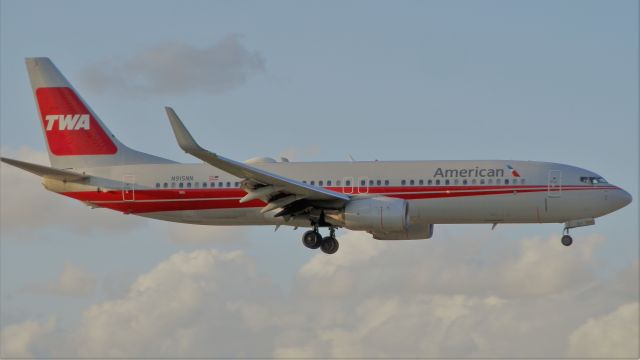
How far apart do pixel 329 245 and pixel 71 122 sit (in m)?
15.2

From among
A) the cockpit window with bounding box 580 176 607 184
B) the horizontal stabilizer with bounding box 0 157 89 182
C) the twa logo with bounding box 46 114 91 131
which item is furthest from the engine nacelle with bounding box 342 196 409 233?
the twa logo with bounding box 46 114 91 131

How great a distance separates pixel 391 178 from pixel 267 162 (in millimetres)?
6586

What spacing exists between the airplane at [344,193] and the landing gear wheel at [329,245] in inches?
1.8

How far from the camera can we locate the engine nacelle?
50.2 m

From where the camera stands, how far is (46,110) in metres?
59.5

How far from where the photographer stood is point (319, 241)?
53188 millimetres

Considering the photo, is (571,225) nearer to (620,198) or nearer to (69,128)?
(620,198)

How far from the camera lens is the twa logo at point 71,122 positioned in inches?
2324

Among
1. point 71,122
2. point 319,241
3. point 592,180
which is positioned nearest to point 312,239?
point 319,241

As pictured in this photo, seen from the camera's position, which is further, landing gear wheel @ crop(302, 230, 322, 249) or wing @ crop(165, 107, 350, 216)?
landing gear wheel @ crop(302, 230, 322, 249)

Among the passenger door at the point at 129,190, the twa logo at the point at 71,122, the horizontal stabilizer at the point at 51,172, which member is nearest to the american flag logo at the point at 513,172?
the passenger door at the point at 129,190

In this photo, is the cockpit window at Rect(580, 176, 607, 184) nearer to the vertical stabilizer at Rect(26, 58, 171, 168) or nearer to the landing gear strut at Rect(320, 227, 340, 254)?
the landing gear strut at Rect(320, 227, 340, 254)

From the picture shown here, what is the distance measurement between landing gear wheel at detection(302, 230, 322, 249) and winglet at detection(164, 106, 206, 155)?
374 inches

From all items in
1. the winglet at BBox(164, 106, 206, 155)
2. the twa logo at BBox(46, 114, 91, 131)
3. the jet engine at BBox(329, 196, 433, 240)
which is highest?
the twa logo at BBox(46, 114, 91, 131)
